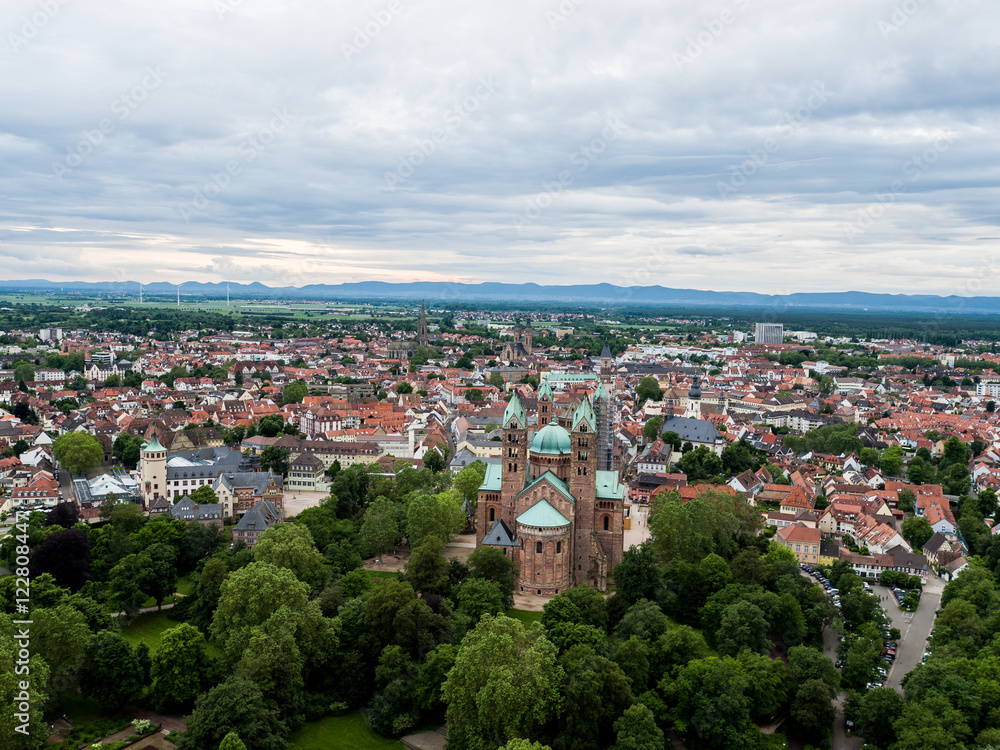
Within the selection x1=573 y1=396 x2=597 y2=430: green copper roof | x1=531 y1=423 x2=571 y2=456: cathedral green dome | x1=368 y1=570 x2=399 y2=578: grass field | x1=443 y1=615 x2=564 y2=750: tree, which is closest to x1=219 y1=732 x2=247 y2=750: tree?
x1=443 y1=615 x2=564 y2=750: tree

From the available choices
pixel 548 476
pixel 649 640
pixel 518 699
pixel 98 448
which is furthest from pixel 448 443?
pixel 518 699

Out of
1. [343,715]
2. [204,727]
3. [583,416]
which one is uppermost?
[583,416]

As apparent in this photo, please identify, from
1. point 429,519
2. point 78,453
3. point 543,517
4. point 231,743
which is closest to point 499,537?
point 543,517

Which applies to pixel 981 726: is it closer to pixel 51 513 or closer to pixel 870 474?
pixel 870 474

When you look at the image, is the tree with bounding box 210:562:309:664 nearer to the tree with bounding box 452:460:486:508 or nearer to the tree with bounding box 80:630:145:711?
the tree with bounding box 80:630:145:711

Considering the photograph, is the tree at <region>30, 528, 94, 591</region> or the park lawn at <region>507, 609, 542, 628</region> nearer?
the park lawn at <region>507, 609, 542, 628</region>

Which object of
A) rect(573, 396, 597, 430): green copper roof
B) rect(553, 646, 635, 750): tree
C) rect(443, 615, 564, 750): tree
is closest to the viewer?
rect(443, 615, 564, 750): tree
